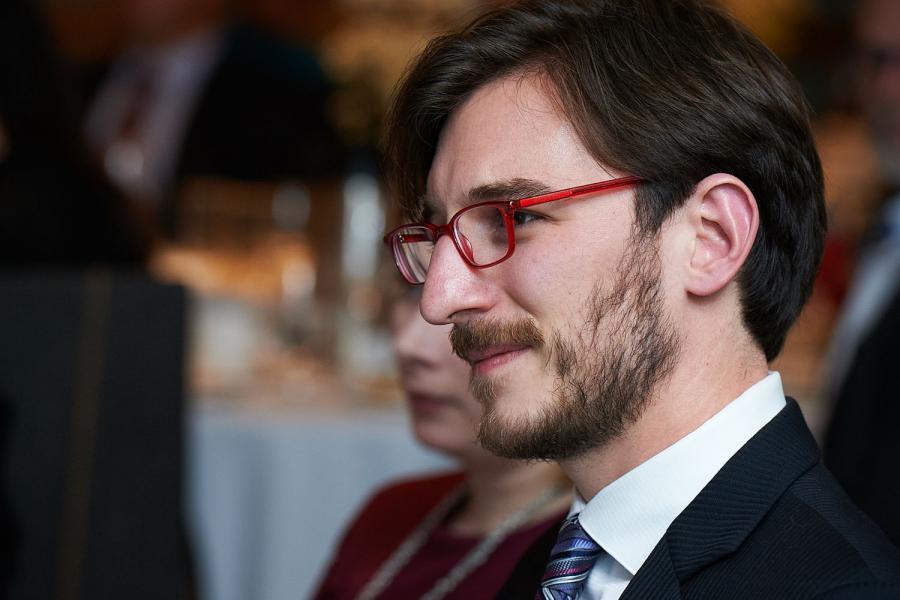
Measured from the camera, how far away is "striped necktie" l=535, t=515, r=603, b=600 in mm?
1159

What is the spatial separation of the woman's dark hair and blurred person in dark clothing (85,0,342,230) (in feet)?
10.6

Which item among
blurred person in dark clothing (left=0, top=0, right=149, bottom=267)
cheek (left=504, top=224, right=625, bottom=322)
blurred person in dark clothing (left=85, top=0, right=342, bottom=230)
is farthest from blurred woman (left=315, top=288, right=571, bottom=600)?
blurred person in dark clothing (left=85, top=0, right=342, bottom=230)

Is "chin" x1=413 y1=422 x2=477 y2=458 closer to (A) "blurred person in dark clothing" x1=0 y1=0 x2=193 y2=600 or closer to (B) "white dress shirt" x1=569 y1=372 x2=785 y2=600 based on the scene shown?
(B) "white dress shirt" x1=569 y1=372 x2=785 y2=600

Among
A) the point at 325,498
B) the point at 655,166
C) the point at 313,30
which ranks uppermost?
the point at 313,30

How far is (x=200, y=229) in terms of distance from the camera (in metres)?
3.68

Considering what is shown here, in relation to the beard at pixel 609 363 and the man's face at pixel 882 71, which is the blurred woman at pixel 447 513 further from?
the man's face at pixel 882 71

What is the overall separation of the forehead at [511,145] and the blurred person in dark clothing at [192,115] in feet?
10.6

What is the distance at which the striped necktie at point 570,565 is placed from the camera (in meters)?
1.16

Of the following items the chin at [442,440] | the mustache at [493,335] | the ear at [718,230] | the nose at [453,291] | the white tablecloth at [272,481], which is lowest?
the white tablecloth at [272,481]

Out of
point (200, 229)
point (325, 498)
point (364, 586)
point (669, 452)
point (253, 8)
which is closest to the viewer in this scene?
point (669, 452)

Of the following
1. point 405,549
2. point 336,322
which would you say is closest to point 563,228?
point 405,549

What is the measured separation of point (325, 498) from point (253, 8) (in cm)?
396

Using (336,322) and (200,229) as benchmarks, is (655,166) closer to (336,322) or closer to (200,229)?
(336,322)

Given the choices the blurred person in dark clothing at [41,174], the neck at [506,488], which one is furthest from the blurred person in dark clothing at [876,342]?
the blurred person in dark clothing at [41,174]
